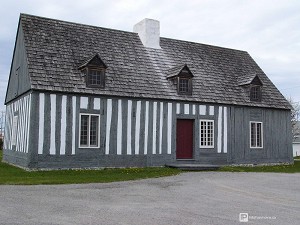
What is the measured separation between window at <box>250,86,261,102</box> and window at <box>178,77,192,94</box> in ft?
14.8

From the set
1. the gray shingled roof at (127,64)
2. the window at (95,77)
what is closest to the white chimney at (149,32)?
the gray shingled roof at (127,64)

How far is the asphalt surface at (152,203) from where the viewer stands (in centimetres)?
761

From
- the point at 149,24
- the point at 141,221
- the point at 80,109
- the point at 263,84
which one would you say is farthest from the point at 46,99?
the point at 263,84

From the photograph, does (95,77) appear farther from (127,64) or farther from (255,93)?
(255,93)

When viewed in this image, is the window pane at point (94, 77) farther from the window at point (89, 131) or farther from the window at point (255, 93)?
the window at point (255, 93)

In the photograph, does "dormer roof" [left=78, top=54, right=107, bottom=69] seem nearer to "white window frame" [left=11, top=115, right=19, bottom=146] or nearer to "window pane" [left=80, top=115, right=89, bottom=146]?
"window pane" [left=80, top=115, right=89, bottom=146]

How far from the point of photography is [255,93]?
909 inches

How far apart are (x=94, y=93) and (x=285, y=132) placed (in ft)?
43.3

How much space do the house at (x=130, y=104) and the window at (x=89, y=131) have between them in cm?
5

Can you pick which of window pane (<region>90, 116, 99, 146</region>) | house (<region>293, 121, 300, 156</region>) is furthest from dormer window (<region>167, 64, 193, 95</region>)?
house (<region>293, 121, 300, 156</region>)

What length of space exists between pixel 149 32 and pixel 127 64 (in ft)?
11.4

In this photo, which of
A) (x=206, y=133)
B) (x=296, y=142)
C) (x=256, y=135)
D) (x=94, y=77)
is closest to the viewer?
(x=94, y=77)

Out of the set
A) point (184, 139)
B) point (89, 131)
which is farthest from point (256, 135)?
point (89, 131)

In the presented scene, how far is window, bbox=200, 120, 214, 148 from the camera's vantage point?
20.9m
